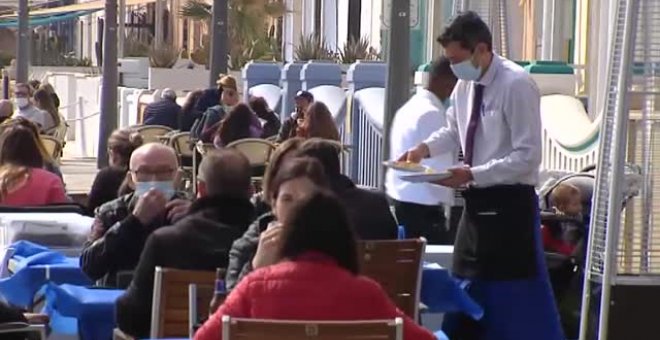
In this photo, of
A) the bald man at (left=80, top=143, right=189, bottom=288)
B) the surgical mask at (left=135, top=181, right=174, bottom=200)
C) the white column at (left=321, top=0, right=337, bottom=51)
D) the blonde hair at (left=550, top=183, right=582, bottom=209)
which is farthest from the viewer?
the white column at (left=321, top=0, right=337, bottom=51)

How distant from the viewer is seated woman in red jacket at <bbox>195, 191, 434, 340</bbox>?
5055mm

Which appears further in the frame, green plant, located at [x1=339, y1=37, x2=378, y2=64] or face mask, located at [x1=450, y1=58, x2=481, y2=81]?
green plant, located at [x1=339, y1=37, x2=378, y2=64]

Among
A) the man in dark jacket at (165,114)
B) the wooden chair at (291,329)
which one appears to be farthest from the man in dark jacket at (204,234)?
the man in dark jacket at (165,114)

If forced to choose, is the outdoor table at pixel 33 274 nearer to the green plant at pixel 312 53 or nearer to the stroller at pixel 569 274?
the stroller at pixel 569 274

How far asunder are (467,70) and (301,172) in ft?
5.43

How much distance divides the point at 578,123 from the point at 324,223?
8892mm

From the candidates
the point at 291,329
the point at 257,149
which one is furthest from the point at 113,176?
the point at 291,329

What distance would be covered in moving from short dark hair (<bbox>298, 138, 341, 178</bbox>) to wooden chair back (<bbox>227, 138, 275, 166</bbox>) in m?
7.83

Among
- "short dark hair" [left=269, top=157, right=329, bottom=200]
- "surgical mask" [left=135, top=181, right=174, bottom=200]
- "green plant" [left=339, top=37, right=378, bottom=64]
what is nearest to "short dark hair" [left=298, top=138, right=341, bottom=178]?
"short dark hair" [left=269, top=157, right=329, bottom=200]

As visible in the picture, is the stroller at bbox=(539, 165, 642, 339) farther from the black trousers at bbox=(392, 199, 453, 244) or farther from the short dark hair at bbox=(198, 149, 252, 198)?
the short dark hair at bbox=(198, 149, 252, 198)

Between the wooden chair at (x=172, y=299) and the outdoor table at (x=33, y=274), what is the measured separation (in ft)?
4.70

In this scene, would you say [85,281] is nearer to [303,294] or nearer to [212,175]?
[212,175]

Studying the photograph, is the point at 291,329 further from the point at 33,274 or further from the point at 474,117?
the point at 33,274

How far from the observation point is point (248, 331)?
16.1 ft
